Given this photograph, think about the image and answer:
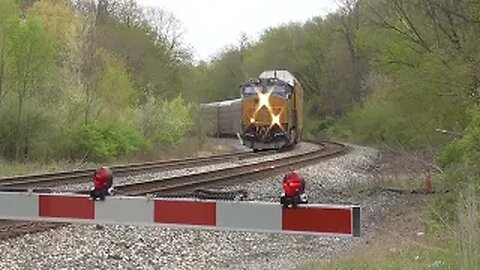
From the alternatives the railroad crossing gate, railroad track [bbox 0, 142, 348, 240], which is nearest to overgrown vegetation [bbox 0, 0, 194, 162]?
railroad track [bbox 0, 142, 348, 240]

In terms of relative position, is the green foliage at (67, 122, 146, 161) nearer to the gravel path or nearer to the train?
the train

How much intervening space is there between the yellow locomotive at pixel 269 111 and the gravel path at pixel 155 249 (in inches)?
924

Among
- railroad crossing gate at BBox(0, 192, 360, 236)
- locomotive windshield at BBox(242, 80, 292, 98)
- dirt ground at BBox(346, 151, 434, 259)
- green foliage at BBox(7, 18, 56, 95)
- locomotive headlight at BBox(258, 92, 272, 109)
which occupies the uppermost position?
green foliage at BBox(7, 18, 56, 95)

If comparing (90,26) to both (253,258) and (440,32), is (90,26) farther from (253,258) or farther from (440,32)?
(253,258)

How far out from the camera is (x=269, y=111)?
36.9 metres

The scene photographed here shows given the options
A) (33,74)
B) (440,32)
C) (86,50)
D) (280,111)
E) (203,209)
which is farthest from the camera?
(86,50)

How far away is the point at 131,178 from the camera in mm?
21719

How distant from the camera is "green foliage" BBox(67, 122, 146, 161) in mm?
31925

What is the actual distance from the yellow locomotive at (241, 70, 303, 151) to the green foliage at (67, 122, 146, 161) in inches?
230

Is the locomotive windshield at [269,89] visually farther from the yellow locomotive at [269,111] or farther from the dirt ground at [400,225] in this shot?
the dirt ground at [400,225]

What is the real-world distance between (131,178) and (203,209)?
16.4m

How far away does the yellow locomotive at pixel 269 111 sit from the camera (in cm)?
3681

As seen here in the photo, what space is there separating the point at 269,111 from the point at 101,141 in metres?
8.28

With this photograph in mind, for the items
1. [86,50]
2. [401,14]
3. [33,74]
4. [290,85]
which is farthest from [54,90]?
[401,14]
